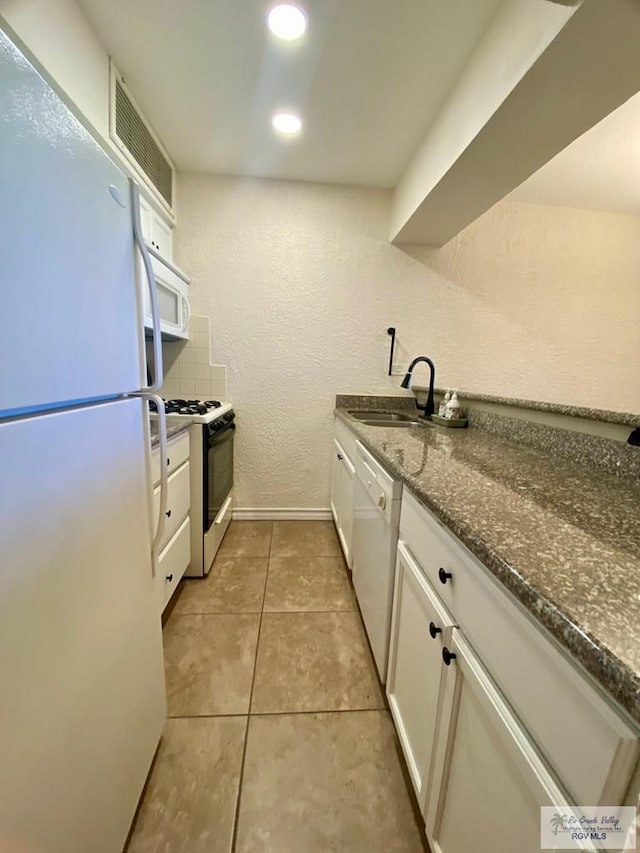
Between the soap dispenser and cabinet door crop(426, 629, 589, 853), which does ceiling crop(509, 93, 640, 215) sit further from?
cabinet door crop(426, 629, 589, 853)

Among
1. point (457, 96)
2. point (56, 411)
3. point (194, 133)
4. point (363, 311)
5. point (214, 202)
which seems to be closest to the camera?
point (56, 411)

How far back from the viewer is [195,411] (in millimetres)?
2068

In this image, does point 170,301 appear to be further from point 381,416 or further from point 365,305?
point 381,416

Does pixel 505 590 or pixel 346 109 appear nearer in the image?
pixel 505 590

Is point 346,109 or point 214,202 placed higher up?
point 346,109

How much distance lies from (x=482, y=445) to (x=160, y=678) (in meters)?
1.45

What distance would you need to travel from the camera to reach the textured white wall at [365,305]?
2.57 m

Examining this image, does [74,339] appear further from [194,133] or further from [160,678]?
[194,133]

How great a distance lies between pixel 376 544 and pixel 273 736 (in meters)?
0.73

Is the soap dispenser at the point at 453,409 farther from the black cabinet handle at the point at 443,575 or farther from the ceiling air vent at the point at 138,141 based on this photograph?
the ceiling air vent at the point at 138,141

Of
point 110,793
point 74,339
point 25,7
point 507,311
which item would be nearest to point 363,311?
point 507,311

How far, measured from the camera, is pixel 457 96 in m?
1.60

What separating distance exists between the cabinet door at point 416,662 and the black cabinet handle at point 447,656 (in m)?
0.02

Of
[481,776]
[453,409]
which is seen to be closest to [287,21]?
[453,409]
